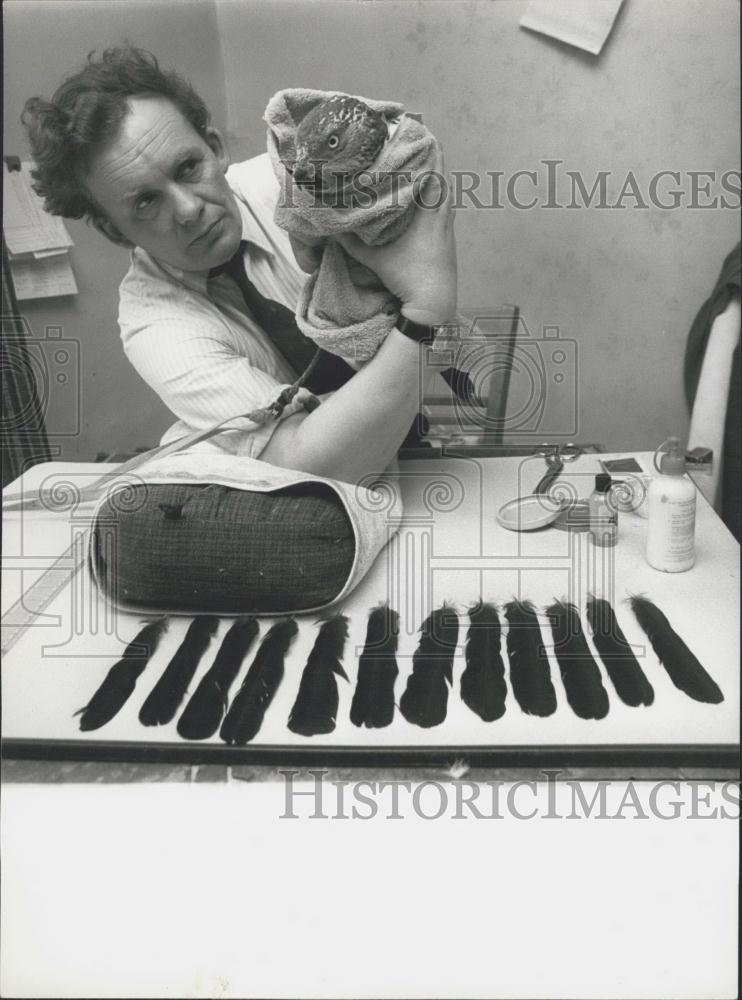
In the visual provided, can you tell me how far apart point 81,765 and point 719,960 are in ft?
1.77

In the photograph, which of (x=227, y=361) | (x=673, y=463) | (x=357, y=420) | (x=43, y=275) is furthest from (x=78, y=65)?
(x=673, y=463)

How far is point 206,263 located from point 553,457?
409 millimetres

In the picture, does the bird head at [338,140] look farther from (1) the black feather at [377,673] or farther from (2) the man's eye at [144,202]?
(1) the black feather at [377,673]

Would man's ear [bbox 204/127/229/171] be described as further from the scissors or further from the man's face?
the scissors

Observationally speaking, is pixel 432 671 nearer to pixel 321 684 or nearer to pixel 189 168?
pixel 321 684

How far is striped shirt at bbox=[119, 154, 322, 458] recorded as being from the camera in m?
0.78

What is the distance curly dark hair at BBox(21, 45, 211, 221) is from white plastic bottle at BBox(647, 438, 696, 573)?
1.79 ft

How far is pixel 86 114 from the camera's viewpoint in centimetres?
72

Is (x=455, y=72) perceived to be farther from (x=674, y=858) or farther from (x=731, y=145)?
(x=674, y=858)

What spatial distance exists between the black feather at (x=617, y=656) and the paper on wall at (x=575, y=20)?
0.53 meters

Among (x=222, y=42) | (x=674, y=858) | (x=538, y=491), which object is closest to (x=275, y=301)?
(x=222, y=42)

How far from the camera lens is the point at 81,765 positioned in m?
0.72

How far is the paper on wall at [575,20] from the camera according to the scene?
741 millimetres

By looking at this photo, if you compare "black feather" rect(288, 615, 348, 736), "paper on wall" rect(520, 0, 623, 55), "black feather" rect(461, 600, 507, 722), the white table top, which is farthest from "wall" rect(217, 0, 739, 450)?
"black feather" rect(288, 615, 348, 736)
